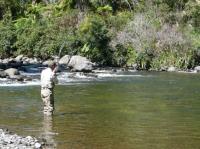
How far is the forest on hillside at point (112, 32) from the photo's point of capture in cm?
4884

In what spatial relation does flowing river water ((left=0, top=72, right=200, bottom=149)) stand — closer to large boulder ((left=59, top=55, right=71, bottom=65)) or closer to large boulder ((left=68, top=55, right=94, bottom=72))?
large boulder ((left=68, top=55, right=94, bottom=72))

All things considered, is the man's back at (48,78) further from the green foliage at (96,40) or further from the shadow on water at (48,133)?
the green foliage at (96,40)

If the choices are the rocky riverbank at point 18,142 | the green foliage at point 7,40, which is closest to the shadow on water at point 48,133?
the rocky riverbank at point 18,142

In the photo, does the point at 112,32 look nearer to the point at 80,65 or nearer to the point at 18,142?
the point at 80,65

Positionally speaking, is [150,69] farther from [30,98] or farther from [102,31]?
[30,98]

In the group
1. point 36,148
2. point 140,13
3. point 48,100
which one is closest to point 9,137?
point 36,148

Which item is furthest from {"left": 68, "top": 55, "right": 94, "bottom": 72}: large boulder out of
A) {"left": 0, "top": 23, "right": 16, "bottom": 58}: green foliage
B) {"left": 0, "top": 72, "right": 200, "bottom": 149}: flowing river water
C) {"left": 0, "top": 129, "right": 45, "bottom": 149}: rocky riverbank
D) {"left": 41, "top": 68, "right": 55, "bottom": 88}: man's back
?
{"left": 0, "top": 129, "right": 45, "bottom": 149}: rocky riverbank

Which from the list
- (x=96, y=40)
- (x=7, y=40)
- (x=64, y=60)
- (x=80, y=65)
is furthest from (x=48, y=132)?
(x=7, y=40)

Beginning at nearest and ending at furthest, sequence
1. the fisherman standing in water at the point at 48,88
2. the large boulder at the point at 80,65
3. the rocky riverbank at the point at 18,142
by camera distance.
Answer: the rocky riverbank at the point at 18,142, the fisherman standing in water at the point at 48,88, the large boulder at the point at 80,65

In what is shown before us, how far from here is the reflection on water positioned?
44.7 feet

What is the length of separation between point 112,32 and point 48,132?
126 feet

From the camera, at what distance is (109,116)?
18.5 m

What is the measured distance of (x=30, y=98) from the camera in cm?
2411

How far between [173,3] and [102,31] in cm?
1011
